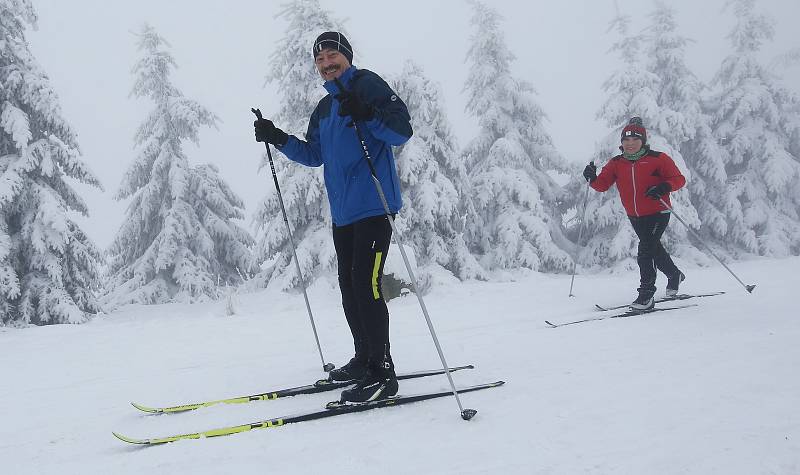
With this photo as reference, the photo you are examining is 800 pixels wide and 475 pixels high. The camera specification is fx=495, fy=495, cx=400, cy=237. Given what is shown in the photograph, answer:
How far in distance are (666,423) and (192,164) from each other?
632 inches

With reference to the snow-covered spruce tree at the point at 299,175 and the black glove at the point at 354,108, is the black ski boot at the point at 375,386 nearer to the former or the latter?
the black glove at the point at 354,108

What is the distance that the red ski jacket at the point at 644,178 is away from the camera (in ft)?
22.4

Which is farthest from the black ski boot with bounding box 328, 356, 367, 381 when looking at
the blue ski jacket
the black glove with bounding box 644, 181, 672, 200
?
the black glove with bounding box 644, 181, 672, 200

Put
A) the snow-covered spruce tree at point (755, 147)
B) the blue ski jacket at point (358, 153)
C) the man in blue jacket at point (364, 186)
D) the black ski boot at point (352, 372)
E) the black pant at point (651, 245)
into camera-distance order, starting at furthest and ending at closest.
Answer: the snow-covered spruce tree at point (755, 147) < the black pant at point (651, 245) < the black ski boot at point (352, 372) < the blue ski jacket at point (358, 153) < the man in blue jacket at point (364, 186)

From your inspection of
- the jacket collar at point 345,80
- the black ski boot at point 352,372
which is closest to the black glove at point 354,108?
the jacket collar at point 345,80

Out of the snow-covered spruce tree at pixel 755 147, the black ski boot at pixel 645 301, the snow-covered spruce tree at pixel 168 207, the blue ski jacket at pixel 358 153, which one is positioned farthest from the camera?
the snow-covered spruce tree at pixel 755 147

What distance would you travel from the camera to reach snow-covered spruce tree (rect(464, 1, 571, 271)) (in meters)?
16.4

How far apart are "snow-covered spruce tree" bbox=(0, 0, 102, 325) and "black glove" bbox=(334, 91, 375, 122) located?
31.1 ft

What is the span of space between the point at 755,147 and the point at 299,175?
18.0m

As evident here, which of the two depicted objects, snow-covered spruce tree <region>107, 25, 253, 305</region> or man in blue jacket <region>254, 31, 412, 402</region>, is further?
snow-covered spruce tree <region>107, 25, 253, 305</region>

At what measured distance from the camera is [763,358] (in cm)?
370

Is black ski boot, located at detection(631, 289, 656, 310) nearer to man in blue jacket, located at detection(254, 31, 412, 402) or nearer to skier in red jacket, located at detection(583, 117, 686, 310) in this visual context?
skier in red jacket, located at detection(583, 117, 686, 310)

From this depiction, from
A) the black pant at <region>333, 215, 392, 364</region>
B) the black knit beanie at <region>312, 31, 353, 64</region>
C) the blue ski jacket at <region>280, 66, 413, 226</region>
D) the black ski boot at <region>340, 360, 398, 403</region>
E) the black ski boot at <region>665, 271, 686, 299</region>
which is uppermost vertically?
the black knit beanie at <region>312, 31, 353, 64</region>

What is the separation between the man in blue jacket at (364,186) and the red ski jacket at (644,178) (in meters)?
4.68
